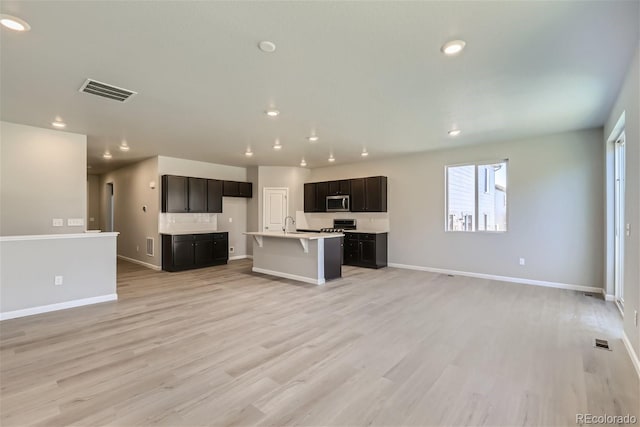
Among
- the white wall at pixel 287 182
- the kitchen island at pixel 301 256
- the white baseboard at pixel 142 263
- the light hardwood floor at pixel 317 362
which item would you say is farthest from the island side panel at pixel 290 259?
the white baseboard at pixel 142 263

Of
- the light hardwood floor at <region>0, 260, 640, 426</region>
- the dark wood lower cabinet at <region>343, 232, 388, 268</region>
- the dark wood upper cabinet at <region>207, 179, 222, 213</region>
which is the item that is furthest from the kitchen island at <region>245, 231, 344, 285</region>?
the dark wood upper cabinet at <region>207, 179, 222, 213</region>

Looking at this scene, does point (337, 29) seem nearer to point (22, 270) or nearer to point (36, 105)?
point (36, 105)

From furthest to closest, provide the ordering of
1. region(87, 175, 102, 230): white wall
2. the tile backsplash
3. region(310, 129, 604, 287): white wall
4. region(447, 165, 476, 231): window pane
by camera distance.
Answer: region(87, 175, 102, 230): white wall, the tile backsplash, region(447, 165, 476, 231): window pane, region(310, 129, 604, 287): white wall

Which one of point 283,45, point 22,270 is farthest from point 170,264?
point 283,45

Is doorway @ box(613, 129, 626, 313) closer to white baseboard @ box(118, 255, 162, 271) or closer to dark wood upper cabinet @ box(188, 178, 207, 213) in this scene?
dark wood upper cabinet @ box(188, 178, 207, 213)

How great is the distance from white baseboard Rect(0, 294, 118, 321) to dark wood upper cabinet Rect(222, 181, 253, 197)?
393 centimetres

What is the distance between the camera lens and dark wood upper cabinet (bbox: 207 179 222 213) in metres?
7.55

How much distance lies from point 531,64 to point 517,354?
265cm

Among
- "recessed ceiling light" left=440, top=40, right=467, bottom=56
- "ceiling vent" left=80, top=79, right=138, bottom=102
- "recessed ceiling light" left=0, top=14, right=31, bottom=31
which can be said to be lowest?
"ceiling vent" left=80, top=79, right=138, bottom=102

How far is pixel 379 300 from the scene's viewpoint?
4.36 metres

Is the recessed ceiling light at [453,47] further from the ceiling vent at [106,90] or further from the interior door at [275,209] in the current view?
the interior door at [275,209]

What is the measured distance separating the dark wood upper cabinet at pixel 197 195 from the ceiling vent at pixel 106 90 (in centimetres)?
383

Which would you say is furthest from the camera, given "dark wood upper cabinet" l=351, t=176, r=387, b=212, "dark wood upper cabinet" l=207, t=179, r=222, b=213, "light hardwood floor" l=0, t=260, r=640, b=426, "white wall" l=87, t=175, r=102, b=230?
"white wall" l=87, t=175, r=102, b=230

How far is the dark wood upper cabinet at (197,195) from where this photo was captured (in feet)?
23.6
